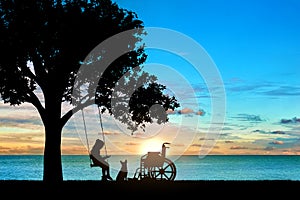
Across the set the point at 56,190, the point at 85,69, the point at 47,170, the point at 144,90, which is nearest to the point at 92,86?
the point at 85,69

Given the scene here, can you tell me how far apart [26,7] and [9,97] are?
5169 millimetres

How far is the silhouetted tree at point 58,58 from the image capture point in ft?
98.4

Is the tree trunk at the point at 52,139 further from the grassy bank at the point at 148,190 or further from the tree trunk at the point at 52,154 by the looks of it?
the grassy bank at the point at 148,190

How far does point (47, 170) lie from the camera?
31438 millimetres

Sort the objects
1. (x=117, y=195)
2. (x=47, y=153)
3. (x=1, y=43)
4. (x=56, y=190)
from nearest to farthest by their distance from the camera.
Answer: (x=117, y=195), (x=56, y=190), (x=1, y=43), (x=47, y=153)

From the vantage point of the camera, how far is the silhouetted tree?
30.0 meters

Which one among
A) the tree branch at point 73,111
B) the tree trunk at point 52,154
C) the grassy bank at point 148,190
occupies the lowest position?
the grassy bank at point 148,190

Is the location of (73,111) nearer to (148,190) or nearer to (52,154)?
(52,154)

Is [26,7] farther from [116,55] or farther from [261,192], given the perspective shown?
[261,192]

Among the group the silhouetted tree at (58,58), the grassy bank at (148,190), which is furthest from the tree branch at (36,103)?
the grassy bank at (148,190)

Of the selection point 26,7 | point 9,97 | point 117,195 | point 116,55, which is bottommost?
point 117,195

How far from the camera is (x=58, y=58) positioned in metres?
30.6

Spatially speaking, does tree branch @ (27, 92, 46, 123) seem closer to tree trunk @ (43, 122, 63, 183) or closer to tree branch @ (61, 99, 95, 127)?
tree trunk @ (43, 122, 63, 183)

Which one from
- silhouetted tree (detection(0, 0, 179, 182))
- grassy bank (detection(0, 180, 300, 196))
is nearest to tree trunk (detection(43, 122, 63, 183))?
silhouetted tree (detection(0, 0, 179, 182))
